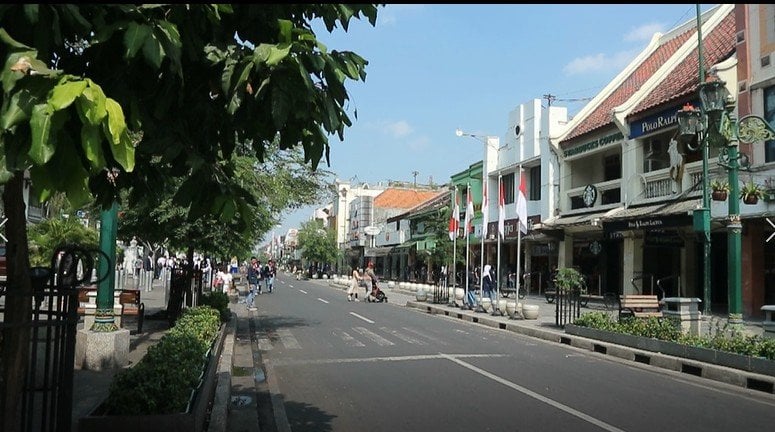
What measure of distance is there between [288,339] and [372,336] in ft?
6.87

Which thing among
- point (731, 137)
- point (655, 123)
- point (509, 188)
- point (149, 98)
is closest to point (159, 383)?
point (149, 98)

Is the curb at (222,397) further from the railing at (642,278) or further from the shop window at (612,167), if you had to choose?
the shop window at (612,167)

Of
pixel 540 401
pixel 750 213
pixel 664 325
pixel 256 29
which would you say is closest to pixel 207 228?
pixel 540 401

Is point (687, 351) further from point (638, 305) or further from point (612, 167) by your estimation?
point (612, 167)

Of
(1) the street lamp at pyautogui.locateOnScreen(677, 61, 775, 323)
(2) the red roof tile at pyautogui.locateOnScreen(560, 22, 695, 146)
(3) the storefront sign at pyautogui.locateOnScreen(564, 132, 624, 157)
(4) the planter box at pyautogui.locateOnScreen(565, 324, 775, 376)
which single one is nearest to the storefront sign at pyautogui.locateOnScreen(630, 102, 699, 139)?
(3) the storefront sign at pyautogui.locateOnScreen(564, 132, 624, 157)

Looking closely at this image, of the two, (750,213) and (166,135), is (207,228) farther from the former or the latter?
(750,213)

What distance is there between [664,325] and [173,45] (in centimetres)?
1222

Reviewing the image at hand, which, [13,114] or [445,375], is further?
[445,375]

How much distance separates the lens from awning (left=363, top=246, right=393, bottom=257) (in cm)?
6422

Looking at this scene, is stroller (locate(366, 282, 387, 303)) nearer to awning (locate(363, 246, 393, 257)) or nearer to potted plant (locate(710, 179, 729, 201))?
potted plant (locate(710, 179, 729, 201))

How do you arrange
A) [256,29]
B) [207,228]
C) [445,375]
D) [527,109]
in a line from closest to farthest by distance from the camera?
[256,29] < [445,375] < [207,228] < [527,109]

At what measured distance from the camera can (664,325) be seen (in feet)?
41.6

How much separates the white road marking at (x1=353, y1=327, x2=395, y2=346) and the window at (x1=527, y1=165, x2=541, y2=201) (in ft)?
61.7

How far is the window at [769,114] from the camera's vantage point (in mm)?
19062
